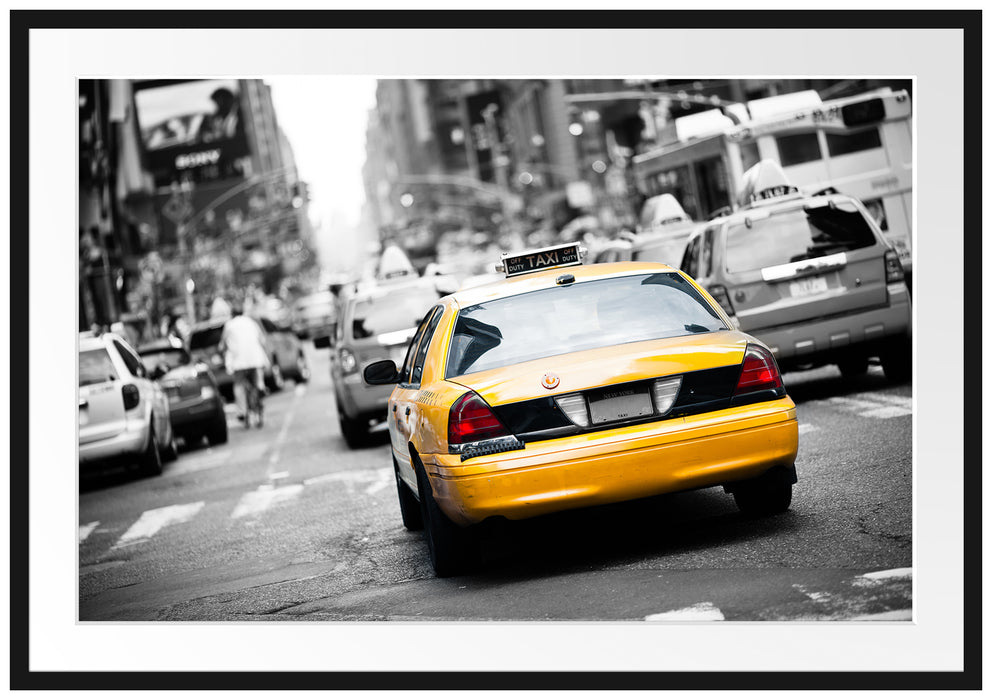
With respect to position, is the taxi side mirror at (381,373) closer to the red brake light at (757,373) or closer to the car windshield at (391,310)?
the red brake light at (757,373)

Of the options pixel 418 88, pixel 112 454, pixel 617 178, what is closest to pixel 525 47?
pixel 112 454

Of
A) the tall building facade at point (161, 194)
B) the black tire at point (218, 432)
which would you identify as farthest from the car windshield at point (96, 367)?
the tall building facade at point (161, 194)

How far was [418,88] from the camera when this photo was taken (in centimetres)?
18988

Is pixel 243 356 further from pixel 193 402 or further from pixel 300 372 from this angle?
pixel 300 372

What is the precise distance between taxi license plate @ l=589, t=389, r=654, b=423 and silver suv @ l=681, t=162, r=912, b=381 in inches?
213

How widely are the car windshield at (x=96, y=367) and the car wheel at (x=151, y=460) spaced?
0.83m

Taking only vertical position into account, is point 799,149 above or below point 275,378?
above

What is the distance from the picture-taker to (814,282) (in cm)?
1208

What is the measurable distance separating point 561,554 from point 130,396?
26.9 ft

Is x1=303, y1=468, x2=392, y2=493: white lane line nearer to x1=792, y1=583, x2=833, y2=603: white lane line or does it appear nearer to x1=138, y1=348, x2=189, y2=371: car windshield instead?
x1=792, y1=583, x2=833, y2=603: white lane line

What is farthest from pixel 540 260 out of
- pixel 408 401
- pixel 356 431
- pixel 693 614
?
pixel 356 431

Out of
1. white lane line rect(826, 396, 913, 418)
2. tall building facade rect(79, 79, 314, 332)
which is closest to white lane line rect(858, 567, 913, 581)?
white lane line rect(826, 396, 913, 418)
